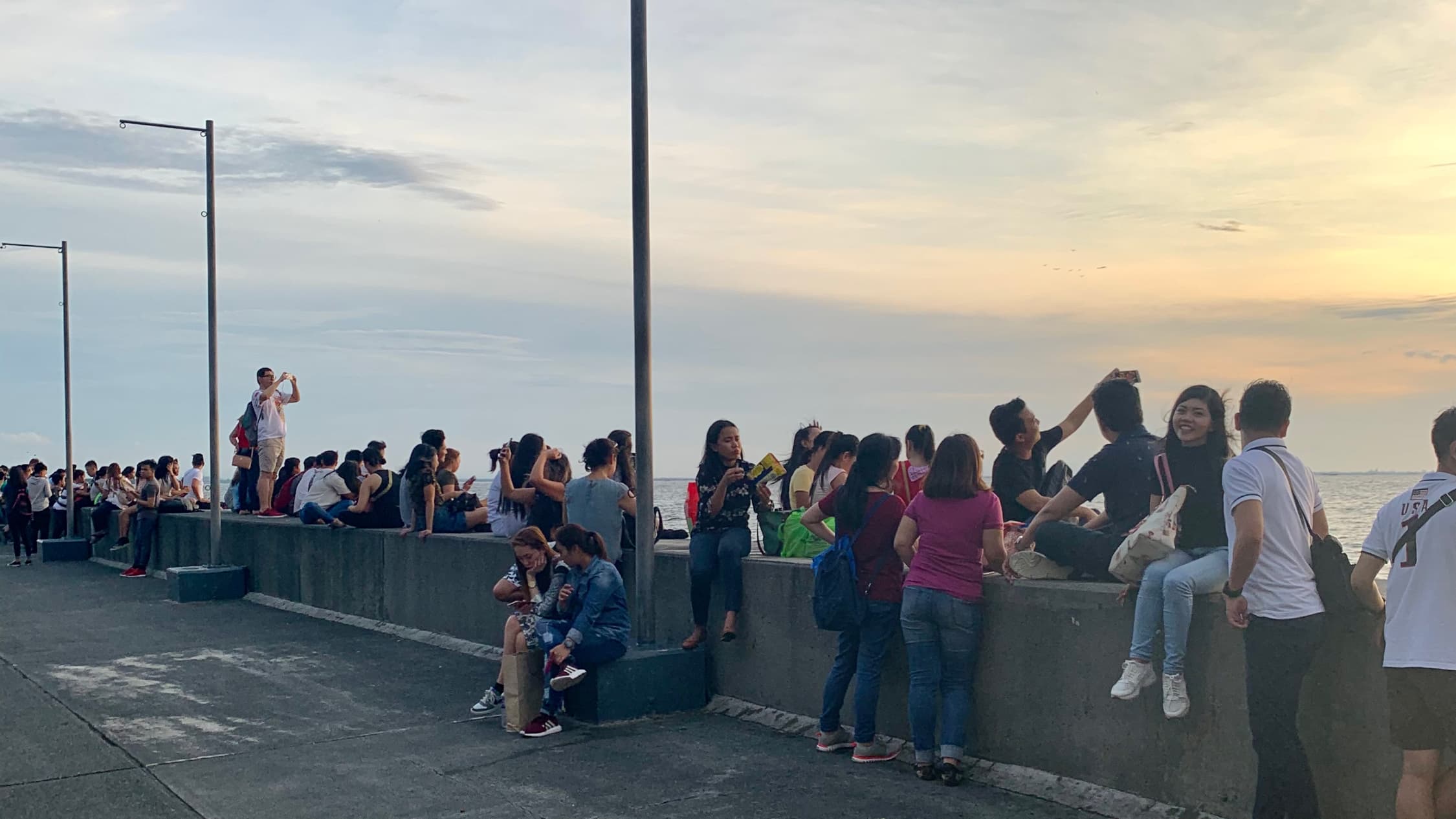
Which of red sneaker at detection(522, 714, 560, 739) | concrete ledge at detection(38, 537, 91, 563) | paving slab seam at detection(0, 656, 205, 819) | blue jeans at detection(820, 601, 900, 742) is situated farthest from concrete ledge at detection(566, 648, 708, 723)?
concrete ledge at detection(38, 537, 91, 563)

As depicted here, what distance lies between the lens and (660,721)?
8.61m

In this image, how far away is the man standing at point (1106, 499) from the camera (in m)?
6.38

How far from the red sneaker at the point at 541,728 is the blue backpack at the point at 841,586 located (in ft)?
6.47

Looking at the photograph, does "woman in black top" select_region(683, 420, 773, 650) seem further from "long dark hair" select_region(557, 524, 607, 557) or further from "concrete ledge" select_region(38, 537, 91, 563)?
"concrete ledge" select_region(38, 537, 91, 563)

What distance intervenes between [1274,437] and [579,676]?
4.58 m

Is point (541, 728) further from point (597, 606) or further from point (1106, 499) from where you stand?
point (1106, 499)

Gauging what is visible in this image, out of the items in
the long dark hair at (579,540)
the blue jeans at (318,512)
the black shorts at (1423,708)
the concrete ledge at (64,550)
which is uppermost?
the long dark hair at (579,540)

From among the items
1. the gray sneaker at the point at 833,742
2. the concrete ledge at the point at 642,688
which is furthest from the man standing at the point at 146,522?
the gray sneaker at the point at 833,742

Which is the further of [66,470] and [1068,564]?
[66,470]

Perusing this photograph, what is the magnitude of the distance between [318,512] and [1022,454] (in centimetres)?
994

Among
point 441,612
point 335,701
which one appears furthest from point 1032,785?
point 441,612

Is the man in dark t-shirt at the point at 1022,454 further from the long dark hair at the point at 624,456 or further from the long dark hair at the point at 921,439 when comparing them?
the long dark hair at the point at 624,456

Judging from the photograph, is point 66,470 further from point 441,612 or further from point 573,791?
point 573,791

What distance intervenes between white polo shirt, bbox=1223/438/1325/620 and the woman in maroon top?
2315 mm
